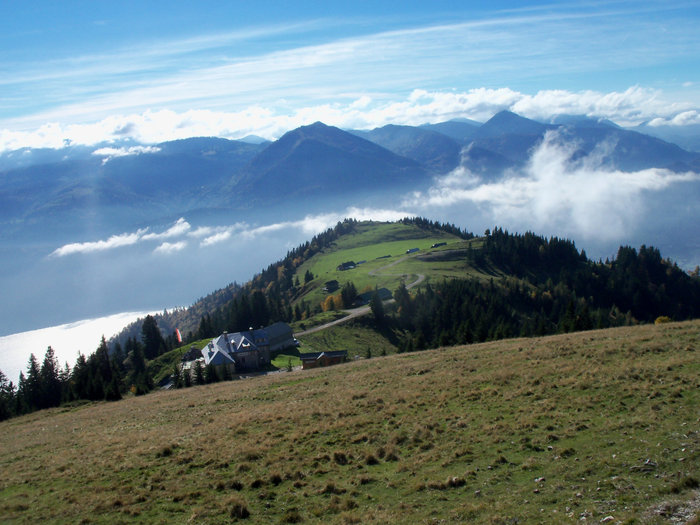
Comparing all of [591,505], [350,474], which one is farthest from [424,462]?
[591,505]

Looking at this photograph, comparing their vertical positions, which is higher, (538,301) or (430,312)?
(430,312)

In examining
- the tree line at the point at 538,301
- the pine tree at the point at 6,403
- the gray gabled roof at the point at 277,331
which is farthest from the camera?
the gray gabled roof at the point at 277,331

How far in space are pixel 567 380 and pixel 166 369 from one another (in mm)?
92366

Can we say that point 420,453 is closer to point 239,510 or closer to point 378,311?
point 239,510

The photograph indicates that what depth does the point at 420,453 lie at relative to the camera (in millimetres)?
19562

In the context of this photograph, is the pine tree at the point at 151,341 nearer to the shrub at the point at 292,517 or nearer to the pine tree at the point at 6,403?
the pine tree at the point at 6,403

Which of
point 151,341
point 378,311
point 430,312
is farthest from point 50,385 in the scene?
point 430,312

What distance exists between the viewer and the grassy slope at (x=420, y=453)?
14680 millimetres

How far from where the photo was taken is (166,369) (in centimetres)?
10031

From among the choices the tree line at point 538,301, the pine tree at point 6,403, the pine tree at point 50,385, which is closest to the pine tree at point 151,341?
the pine tree at point 6,403

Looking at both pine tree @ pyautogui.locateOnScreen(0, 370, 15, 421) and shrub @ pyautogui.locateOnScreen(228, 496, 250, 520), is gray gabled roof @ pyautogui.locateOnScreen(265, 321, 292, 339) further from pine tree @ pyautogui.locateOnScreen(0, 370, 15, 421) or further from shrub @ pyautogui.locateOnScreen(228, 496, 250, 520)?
shrub @ pyautogui.locateOnScreen(228, 496, 250, 520)

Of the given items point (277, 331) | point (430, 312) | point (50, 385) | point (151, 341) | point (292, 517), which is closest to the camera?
point (292, 517)

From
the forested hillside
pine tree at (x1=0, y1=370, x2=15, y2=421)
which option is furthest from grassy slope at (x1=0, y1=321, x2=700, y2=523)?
pine tree at (x1=0, y1=370, x2=15, y2=421)

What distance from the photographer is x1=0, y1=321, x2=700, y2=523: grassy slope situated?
14680 mm
